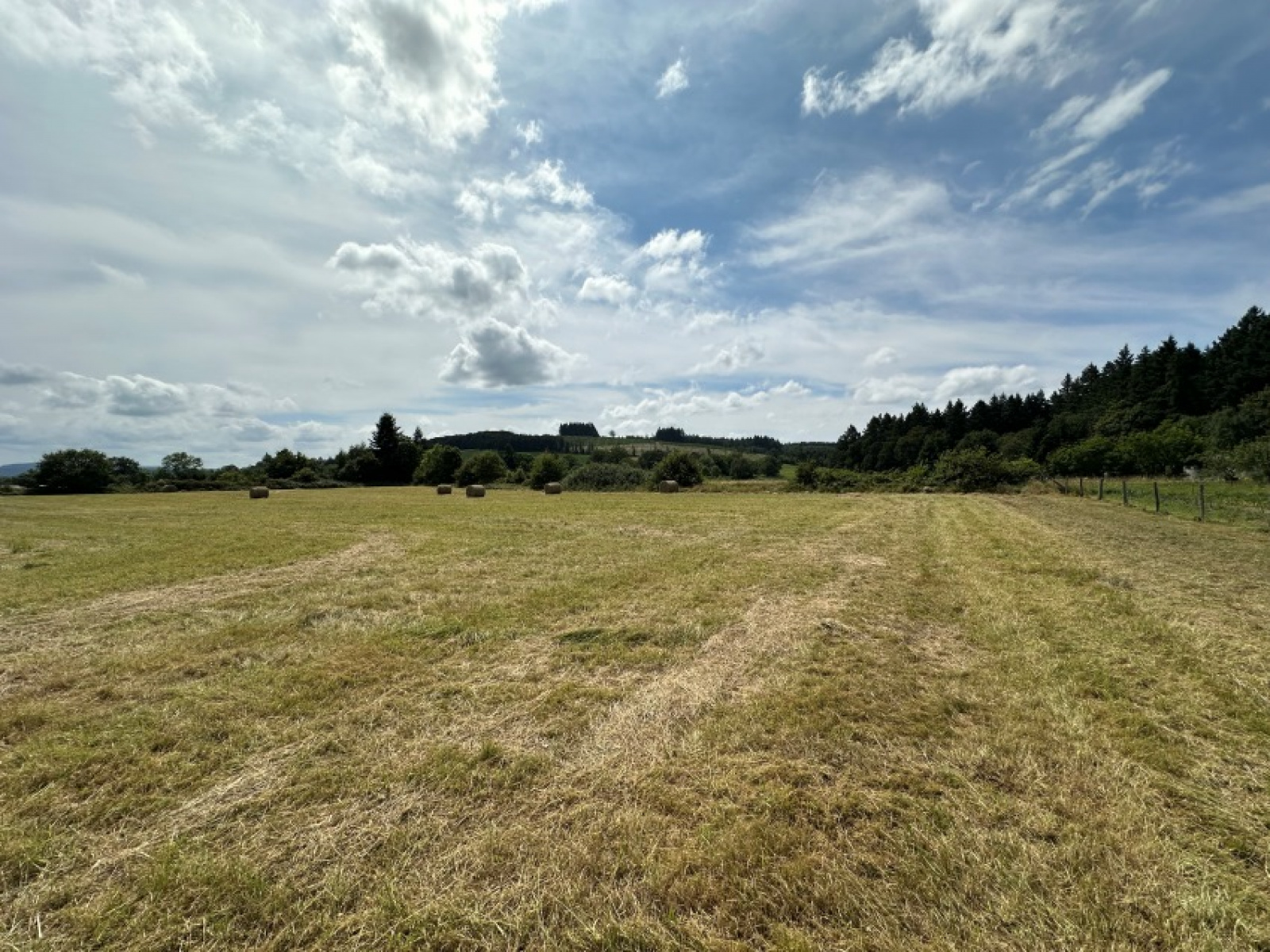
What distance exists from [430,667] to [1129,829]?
6.06 m

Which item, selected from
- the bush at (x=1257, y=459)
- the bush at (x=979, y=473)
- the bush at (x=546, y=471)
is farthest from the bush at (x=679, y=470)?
the bush at (x=1257, y=459)

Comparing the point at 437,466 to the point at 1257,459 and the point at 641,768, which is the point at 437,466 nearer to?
the point at 641,768

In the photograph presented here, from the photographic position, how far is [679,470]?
6078 centimetres

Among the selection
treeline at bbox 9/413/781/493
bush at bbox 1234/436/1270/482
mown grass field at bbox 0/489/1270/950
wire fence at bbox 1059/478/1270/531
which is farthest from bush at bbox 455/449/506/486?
bush at bbox 1234/436/1270/482

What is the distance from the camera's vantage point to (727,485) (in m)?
56.5

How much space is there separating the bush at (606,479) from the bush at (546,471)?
6.58 metres

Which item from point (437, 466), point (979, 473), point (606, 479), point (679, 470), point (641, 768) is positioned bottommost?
point (641, 768)

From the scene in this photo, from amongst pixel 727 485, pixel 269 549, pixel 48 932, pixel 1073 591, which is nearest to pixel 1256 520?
pixel 1073 591

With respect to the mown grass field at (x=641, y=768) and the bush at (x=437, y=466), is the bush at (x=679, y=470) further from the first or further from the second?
the mown grass field at (x=641, y=768)

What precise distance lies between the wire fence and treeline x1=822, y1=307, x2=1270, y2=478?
160cm

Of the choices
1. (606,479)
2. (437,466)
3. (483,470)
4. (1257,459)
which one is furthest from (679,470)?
(437,466)

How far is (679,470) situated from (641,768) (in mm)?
57252

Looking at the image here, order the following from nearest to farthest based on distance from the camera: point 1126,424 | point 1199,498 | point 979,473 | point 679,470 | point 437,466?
point 1199,498 < point 979,473 < point 679,470 < point 1126,424 < point 437,466

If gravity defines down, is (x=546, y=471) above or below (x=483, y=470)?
below
